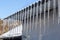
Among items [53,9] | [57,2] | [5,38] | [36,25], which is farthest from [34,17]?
[5,38]

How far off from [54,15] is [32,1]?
65 cm

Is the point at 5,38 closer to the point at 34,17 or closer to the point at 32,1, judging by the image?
the point at 34,17

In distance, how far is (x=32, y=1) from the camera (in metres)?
4.28

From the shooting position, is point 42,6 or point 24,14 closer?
point 42,6

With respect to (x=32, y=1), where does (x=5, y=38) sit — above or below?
below

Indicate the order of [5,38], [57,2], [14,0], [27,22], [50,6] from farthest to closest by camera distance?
1. [5,38]
2. [27,22]
3. [14,0]
4. [50,6]
5. [57,2]

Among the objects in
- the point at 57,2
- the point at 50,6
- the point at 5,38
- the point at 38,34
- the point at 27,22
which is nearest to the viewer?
the point at 57,2

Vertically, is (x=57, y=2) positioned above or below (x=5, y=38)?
above

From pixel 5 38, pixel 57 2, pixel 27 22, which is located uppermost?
pixel 57 2

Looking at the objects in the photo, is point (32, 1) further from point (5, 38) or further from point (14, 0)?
point (5, 38)

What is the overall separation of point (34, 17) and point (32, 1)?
966mm

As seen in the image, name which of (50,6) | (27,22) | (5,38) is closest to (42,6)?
(50,6)

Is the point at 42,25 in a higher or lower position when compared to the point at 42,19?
lower

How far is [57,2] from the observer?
396 centimetres
